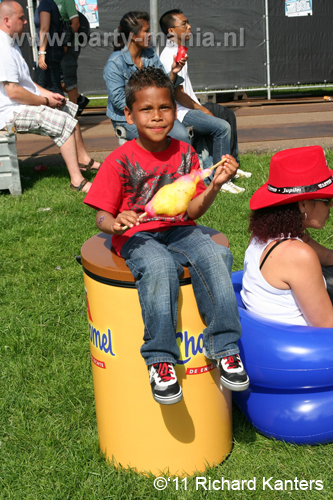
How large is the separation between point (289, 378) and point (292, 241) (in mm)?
614

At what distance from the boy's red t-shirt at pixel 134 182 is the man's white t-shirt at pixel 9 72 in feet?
13.2

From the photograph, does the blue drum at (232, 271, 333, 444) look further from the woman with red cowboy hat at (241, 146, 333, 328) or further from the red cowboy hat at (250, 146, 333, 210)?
the red cowboy hat at (250, 146, 333, 210)

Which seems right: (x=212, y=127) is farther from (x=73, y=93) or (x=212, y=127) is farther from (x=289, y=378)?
(x=73, y=93)

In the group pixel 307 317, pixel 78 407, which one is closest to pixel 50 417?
pixel 78 407

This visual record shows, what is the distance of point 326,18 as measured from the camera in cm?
1377

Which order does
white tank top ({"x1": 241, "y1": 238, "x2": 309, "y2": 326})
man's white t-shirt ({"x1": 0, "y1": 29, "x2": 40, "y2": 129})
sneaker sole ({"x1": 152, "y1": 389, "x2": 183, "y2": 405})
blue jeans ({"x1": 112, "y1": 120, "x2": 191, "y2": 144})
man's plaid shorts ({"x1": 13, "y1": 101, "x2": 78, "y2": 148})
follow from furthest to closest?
man's plaid shorts ({"x1": 13, "y1": 101, "x2": 78, "y2": 148})
man's white t-shirt ({"x1": 0, "y1": 29, "x2": 40, "y2": 129})
blue jeans ({"x1": 112, "y1": 120, "x2": 191, "y2": 144})
white tank top ({"x1": 241, "y1": 238, "x2": 309, "y2": 326})
sneaker sole ({"x1": 152, "y1": 389, "x2": 183, "y2": 405})

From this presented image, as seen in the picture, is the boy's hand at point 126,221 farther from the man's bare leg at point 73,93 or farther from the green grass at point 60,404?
the man's bare leg at point 73,93

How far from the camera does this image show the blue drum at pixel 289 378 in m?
2.43

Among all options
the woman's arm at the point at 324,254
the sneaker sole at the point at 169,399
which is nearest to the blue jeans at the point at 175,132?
the woman's arm at the point at 324,254

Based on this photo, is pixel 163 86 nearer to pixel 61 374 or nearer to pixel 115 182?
pixel 115 182

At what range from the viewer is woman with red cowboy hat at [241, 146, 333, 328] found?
2.46 metres

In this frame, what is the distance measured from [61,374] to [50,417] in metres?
0.37

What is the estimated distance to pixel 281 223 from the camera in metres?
2.54

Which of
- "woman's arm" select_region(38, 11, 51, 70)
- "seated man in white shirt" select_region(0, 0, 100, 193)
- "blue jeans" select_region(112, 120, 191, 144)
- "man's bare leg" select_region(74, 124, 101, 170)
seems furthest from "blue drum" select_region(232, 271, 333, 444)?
"woman's arm" select_region(38, 11, 51, 70)
